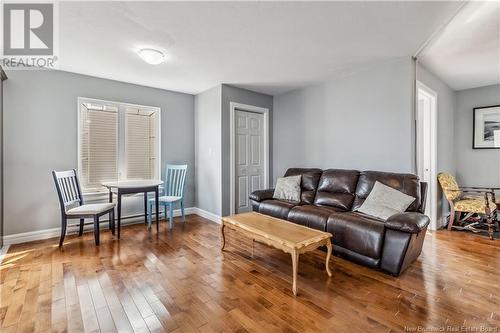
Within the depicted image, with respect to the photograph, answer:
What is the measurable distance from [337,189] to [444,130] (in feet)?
8.52

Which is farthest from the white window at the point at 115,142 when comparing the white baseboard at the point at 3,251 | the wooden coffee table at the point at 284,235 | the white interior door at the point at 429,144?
the white interior door at the point at 429,144

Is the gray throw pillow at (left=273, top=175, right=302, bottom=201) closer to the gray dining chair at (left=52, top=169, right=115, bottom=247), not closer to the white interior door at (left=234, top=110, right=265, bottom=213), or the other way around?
the white interior door at (left=234, top=110, right=265, bottom=213)

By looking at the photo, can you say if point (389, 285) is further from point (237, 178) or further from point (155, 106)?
point (155, 106)

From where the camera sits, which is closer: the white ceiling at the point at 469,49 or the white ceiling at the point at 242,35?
the white ceiling at the point at 242,35

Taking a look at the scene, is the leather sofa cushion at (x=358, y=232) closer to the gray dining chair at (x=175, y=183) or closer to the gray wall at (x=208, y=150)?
the gray wall at (x=208, y=150)

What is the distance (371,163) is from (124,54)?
12.1 feet

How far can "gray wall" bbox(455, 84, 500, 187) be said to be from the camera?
441cm

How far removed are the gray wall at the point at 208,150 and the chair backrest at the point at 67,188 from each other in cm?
201

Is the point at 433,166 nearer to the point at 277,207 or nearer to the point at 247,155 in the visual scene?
the point at 277,207

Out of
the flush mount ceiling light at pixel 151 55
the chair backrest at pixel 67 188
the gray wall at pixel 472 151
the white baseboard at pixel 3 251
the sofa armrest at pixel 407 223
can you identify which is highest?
the flush mount ceiling light at pixel 151 55

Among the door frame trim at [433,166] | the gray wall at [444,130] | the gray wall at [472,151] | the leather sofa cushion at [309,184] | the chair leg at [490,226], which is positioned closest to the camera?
the chair leg at [490,226]

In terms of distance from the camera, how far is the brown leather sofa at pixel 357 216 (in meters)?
2.34

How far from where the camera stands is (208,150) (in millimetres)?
4605

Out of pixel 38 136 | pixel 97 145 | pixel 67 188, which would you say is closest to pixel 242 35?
pixel 97 145
